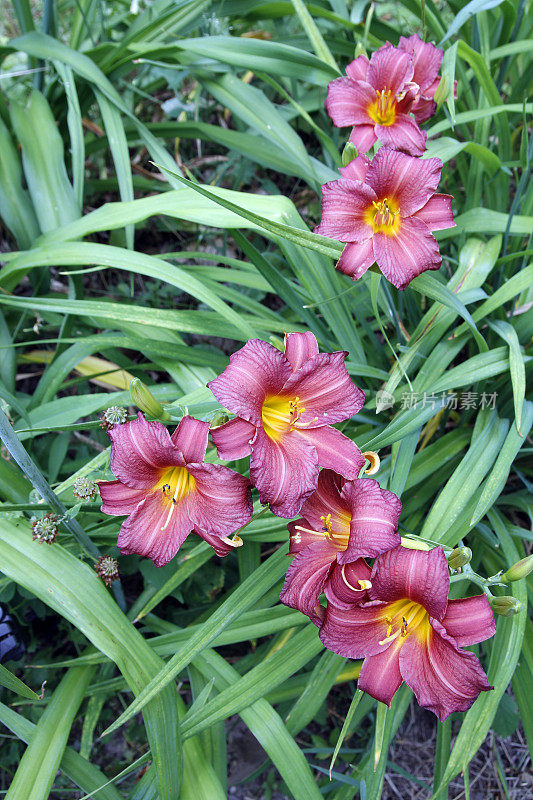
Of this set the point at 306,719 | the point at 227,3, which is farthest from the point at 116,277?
the point at 306,719

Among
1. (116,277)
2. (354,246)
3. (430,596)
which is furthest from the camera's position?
(116,277)

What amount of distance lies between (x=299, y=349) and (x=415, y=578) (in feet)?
1.22

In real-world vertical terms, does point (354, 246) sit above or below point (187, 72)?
below

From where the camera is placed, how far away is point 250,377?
2.82 feet

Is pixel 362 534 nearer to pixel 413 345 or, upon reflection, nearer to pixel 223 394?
pixel 223 394

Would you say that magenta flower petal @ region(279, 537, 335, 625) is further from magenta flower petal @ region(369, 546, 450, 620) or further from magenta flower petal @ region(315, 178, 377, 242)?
magenta flower petal @ region(315, 178, 377, 242)

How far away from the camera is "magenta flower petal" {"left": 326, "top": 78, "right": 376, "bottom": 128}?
1334 mm

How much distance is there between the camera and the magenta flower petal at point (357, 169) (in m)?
1.11

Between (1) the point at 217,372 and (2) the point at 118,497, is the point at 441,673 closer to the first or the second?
(2) the point at 118,497

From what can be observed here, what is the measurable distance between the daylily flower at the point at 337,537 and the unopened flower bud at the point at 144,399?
282 millimetres

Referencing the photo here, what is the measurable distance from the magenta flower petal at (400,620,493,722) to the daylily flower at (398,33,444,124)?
3.65ft

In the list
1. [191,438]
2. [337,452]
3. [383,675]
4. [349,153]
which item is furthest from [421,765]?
[349,153]

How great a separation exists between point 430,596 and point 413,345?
0.63 meters

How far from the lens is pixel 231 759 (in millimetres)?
1555
